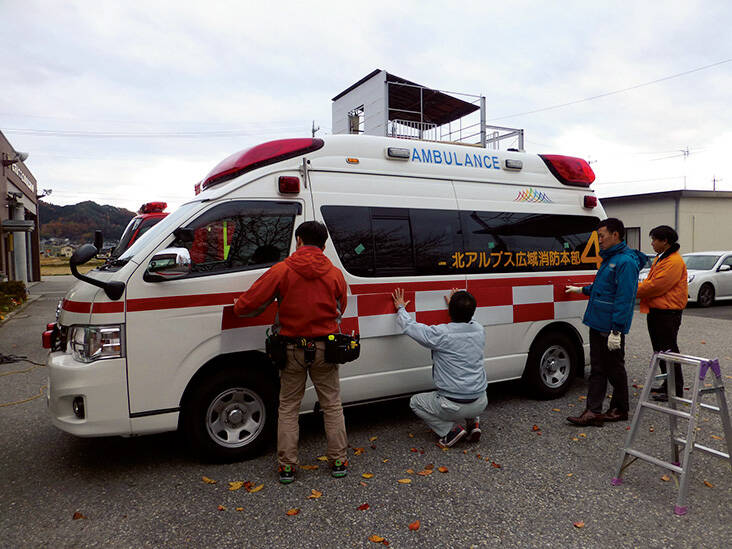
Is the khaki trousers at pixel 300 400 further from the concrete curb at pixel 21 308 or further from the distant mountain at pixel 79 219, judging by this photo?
the distant mountain at pixel 79 219

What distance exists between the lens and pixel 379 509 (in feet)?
10.6

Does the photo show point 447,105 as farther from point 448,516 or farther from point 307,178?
point 448,516

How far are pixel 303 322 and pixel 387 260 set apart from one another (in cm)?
116

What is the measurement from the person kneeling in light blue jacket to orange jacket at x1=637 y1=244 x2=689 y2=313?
6.80ft

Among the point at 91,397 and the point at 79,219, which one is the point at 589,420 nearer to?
the point at 91,397

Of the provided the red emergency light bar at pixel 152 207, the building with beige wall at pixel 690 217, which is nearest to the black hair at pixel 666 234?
the red emergency light bar at pixel 152 207

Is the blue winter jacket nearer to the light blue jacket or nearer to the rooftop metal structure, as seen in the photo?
the light blue jacket

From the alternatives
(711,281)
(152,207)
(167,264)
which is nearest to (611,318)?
(167,264)

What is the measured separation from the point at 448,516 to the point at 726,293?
579 inches

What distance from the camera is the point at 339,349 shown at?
3.59 meters

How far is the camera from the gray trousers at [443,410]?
4145 mm

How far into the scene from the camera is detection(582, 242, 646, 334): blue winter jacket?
446 cm

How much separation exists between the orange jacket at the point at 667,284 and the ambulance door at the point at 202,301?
360 centimetres

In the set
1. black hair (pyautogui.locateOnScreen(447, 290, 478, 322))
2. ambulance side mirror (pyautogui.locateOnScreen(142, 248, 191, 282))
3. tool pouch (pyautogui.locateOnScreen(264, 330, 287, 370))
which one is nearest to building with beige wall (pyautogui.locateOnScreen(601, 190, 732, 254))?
black hair (pyautogui.locateOnScreen(447, 290, 478, 322))
